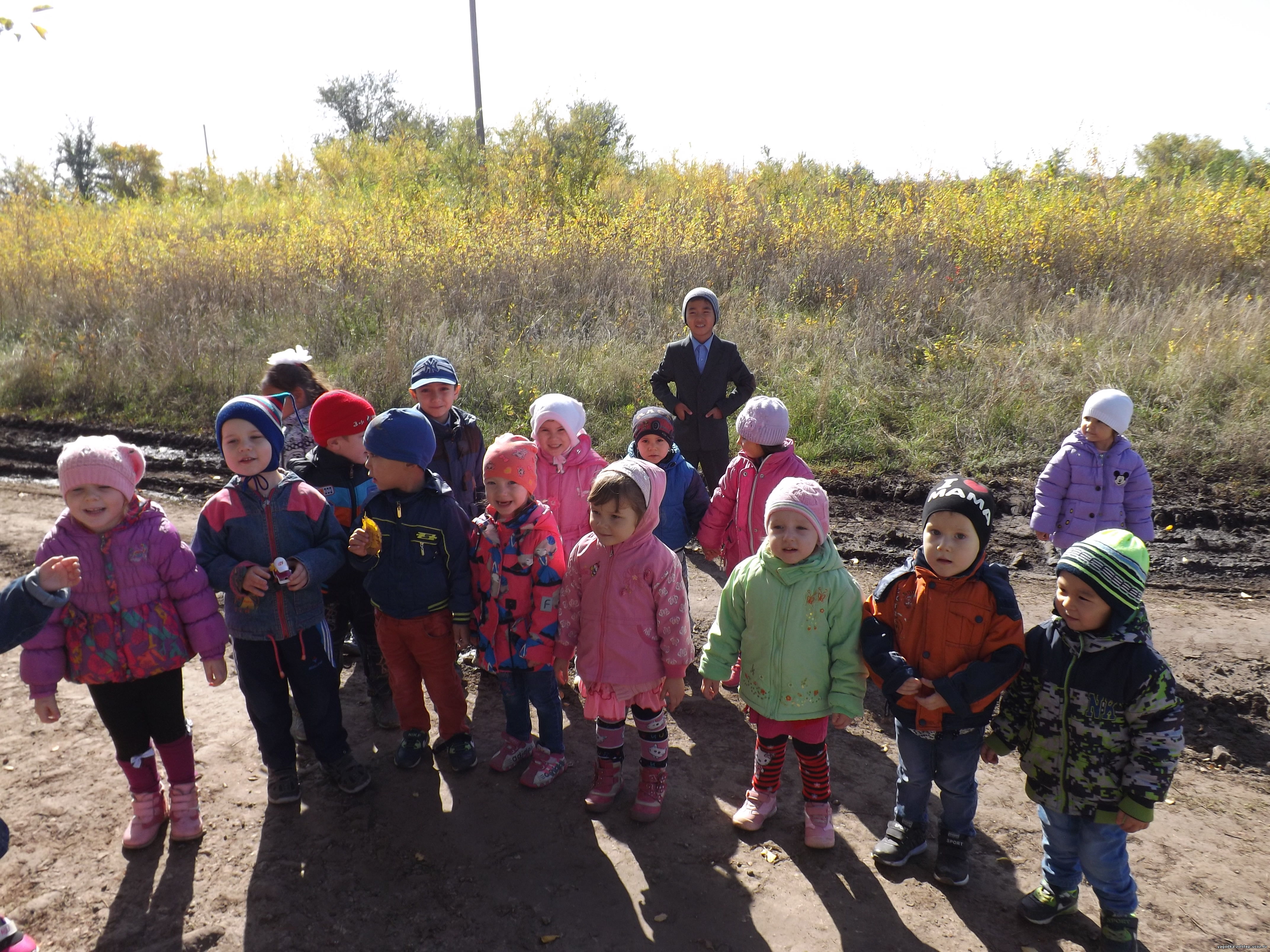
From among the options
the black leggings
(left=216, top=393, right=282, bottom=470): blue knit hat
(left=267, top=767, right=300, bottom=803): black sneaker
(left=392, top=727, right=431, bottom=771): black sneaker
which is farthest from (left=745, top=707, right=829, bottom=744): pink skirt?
the black leggings

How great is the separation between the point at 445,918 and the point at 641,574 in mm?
1491

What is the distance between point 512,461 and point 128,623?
1631 mm

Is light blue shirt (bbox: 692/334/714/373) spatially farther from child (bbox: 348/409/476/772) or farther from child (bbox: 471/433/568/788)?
child (bbox: 348/409/476/772)

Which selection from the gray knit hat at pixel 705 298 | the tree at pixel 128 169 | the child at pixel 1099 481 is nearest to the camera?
the child at pixel 1099 481

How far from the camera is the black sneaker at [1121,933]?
2738 millimetres

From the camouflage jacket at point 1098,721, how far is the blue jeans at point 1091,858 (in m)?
0.09

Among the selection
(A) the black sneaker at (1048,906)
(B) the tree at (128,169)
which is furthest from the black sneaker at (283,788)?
(B) the tree at (128,169)

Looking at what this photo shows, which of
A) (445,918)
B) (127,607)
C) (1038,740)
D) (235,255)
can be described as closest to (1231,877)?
(1038,740)

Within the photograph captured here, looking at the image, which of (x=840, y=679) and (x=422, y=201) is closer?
(x=840, y=679)

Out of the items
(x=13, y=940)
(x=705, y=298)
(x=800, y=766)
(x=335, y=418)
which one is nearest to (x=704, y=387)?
(x=705, y=298)

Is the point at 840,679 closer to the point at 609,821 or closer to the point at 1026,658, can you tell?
the point at 1026,658

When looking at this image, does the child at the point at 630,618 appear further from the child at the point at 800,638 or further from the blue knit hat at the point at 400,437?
the blue knit hat at the point at 400,437

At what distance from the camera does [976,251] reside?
1120 centimetres

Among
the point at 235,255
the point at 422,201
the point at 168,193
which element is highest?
the point at 168,193
